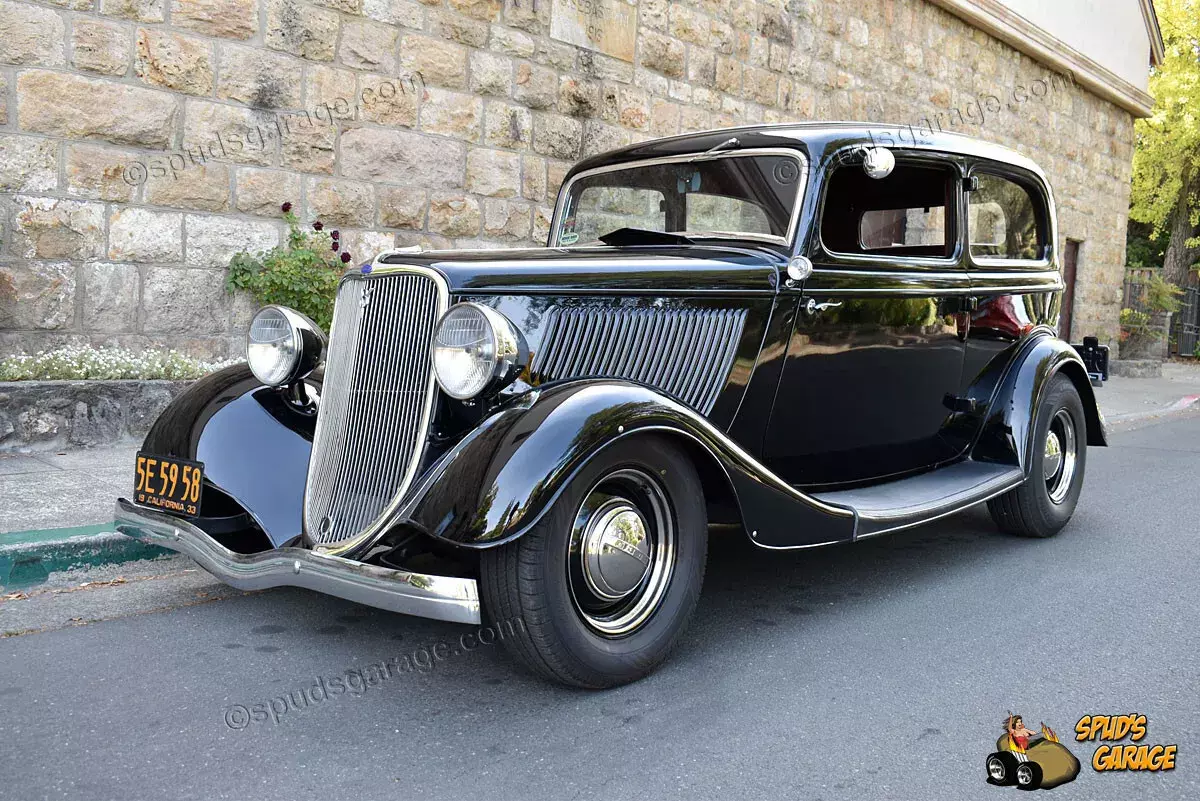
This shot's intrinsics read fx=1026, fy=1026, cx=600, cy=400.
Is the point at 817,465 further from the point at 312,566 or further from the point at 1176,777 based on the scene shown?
the point at 312,566

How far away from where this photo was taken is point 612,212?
459 centimetres

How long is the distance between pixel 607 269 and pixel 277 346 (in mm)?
1275

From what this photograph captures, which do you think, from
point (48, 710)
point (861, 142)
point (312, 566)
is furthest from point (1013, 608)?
point (48, 710)

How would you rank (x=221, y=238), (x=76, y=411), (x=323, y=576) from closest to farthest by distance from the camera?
(x=323, y=576)
(x=76, y=411)
(x=221, y=238)

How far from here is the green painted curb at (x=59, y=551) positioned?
3.77 m

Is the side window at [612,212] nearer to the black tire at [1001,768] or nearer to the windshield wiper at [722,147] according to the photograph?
the windshield wiper at [722,147]

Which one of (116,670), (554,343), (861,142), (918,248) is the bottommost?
(116,670)

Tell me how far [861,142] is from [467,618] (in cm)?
258

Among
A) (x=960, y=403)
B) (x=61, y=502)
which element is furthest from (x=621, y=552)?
(x=61, y=502)

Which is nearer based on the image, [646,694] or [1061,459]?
[646,694]

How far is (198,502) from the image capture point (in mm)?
3391

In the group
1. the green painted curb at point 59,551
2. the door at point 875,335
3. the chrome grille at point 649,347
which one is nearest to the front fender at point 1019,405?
the door at point 875,335

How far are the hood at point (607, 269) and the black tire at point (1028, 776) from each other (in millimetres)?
1753

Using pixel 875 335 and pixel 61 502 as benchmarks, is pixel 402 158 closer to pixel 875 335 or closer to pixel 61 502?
pixel 61 502
